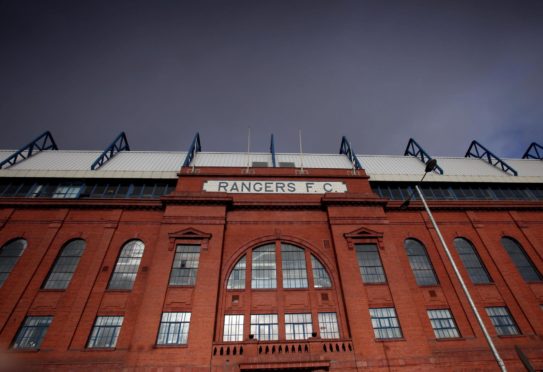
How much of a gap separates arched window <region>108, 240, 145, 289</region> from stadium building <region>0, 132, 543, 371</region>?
0.26ft

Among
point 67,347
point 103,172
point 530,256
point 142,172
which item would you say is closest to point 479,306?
point 530,256

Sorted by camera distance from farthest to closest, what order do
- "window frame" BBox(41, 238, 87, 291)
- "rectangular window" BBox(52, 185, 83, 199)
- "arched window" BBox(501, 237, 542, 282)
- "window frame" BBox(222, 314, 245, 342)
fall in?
"rectangular window" BBox(52, 185, 83, 199)
"arched window" BBox(501, 237, 542, 282)
"window frame" BBox(41, 238, 87, 291)
"window frame" BBox(222, 314, 245, 342)

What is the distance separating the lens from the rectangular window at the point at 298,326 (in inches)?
644

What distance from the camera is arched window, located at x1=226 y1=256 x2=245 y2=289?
18016 millimetres

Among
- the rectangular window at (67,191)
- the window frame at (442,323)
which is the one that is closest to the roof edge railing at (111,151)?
the rectangular window at (67,191)

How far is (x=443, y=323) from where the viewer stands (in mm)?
17812

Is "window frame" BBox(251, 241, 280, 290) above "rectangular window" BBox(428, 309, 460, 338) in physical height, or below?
above

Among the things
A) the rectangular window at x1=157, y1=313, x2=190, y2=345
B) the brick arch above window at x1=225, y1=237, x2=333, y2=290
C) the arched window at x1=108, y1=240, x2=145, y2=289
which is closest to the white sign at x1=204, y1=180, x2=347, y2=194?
the brick arch above window at x1=225, y1=237, x2=333, y2=290

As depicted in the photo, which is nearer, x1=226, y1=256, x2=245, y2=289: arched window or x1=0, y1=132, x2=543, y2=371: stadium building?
x1=0, y1=132, x2=543, y2=371: stadium building

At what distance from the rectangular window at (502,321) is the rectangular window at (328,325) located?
10.1 m

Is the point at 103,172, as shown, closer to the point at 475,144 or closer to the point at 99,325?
the point at 99,325

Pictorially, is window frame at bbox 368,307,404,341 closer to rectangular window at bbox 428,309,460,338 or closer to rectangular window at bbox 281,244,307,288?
rectangular window at bbox 428,309,460,338

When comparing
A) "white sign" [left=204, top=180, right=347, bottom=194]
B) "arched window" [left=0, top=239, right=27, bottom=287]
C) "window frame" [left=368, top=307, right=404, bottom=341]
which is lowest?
"window frame" [left=368, top=307, right=404, bottom=341]

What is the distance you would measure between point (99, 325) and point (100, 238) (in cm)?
586
